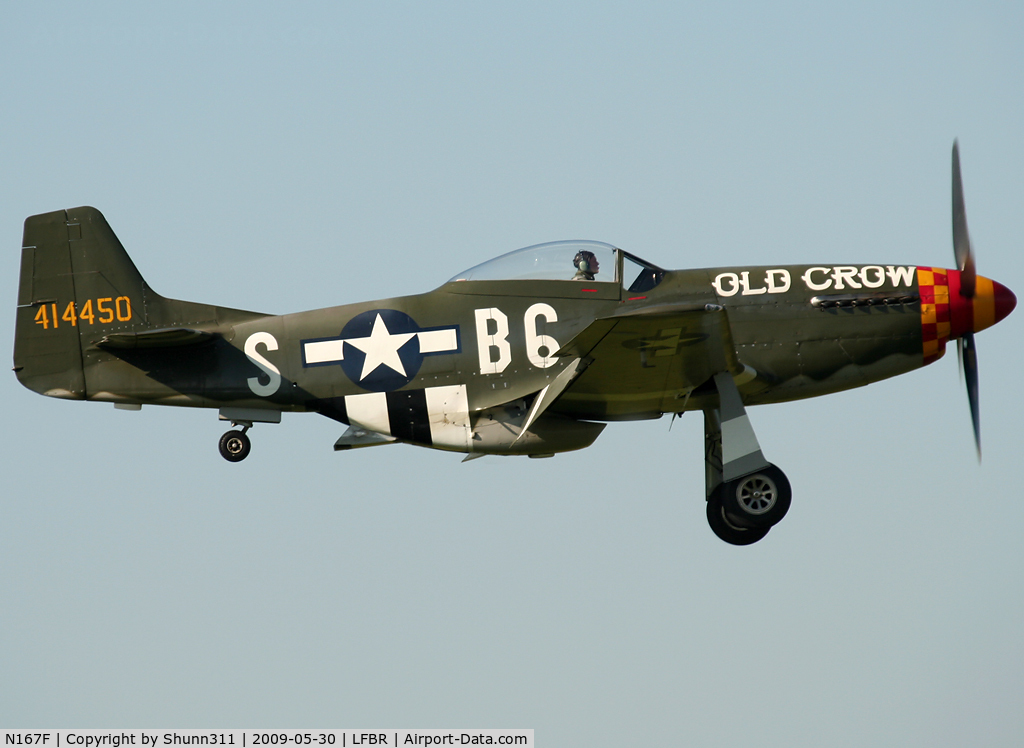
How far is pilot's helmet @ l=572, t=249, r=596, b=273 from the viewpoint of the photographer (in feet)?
39.1

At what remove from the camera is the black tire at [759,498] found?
11.6 m

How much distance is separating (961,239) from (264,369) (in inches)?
287

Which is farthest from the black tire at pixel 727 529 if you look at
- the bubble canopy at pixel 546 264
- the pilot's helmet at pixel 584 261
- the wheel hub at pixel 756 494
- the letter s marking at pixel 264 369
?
the letter s marking at pixel 264 369

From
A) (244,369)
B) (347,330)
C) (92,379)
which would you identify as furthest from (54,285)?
(347,330)

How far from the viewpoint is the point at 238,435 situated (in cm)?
1238

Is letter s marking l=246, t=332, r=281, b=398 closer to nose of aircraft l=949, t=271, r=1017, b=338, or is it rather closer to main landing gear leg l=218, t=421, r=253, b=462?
main landing gear leg l=218, t=421, r=253, b=462

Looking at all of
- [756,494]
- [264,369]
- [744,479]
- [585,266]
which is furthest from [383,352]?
[756,494]

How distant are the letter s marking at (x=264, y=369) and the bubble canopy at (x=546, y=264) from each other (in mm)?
1972

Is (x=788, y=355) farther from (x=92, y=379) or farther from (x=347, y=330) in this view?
(x=92, y=379)

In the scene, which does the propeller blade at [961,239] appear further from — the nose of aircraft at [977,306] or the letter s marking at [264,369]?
the letter s marking at [264,369]

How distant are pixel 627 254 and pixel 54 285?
581 centimetres

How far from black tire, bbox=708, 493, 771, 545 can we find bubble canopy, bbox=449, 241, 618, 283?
245 centimetres

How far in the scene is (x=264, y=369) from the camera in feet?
39.9

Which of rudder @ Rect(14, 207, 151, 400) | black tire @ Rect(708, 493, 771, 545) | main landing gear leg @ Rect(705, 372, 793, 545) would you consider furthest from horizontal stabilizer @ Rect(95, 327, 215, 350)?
black tire @ Rect(708, 493, 771, 545)
